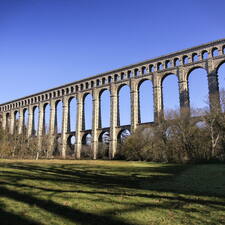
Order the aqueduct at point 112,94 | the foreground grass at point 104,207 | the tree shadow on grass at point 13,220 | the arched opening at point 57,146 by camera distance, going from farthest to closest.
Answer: the arched opening at point 57,146
the aqueduct at point 112,94
the foreground grass at point 104,207
the tree shadow on grass at point 13,220

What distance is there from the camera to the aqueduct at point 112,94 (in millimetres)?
39938

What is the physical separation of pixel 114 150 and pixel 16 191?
38.7m

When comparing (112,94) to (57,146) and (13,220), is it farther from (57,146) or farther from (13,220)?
(13,220)

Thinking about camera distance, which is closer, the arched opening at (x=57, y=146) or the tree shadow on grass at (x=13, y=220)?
the tree shadow on grass at (x=13, y=220)

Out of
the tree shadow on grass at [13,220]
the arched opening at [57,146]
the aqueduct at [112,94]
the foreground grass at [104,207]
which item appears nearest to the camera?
the tree shadow on grass at [13,220]

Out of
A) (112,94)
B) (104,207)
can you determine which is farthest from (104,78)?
(104,207)

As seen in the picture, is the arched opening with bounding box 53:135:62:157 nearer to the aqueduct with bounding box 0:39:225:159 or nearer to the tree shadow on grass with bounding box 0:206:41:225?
the aqueduct with bounding box 0:39:225:159

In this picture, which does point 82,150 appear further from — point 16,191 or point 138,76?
point 16,191

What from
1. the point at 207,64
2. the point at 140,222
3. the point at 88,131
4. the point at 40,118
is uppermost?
the point at 207,64

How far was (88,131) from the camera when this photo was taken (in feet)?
172

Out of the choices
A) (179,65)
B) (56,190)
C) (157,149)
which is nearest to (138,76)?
(179,65)

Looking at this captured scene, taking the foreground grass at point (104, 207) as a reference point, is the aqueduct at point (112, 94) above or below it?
above

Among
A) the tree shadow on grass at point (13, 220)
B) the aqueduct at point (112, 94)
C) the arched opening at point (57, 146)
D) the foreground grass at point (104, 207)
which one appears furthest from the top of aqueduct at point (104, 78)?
the tree shadow on grass at point (13, 220)

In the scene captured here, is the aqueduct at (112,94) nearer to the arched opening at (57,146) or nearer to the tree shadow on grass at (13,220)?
the arched opening at (57,146)
